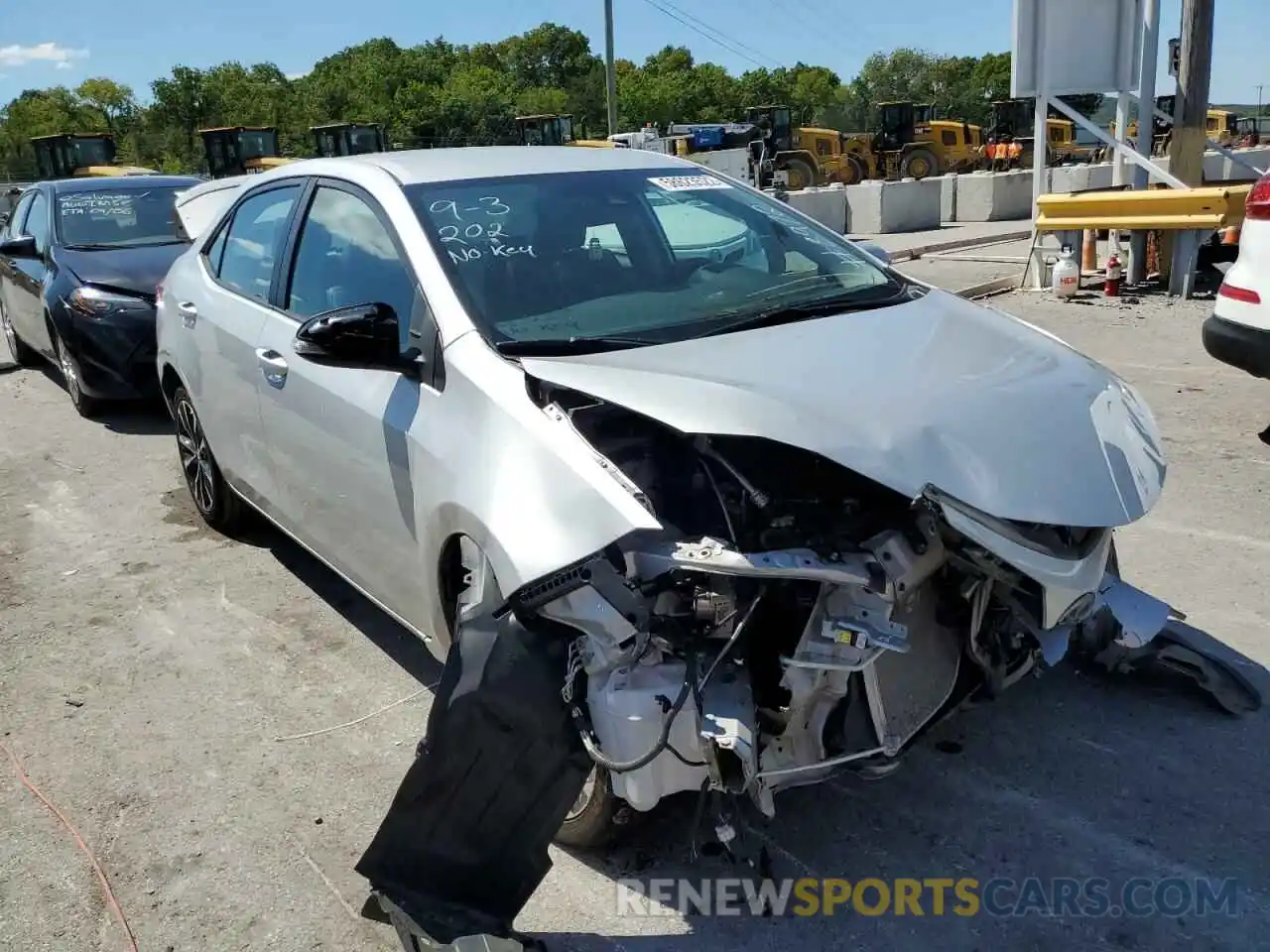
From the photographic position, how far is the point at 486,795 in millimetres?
2516

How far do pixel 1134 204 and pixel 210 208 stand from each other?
7.92 meters

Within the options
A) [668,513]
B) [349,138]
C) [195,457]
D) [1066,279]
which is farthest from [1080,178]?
[668,513]

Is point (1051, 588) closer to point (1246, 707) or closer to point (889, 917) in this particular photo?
point (889, 917)

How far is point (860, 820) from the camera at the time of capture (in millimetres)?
3035

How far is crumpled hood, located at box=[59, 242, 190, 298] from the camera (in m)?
7.61

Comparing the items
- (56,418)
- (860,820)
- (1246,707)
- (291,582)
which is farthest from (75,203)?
(1246,707)

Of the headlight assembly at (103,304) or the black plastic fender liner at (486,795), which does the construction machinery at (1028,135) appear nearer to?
the headlight assembly at (103,304)

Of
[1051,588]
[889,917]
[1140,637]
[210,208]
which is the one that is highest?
[210,208]

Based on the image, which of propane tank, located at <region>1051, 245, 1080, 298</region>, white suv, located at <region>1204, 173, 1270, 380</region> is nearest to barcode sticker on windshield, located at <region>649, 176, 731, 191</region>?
white suv, located at <region>1204, 173, 1270, 380</region>

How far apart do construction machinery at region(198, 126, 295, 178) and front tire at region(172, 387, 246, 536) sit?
22.2 meters

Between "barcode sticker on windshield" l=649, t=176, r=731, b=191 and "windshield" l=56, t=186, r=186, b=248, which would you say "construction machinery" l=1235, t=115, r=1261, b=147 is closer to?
"windshield" l=56, t=186, r=186, b=248

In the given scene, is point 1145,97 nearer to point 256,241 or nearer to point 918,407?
point 256,241

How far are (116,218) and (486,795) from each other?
7.66 metres

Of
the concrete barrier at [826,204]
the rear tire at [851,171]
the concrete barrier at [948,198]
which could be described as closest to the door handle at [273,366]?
the concrete barrier at [826,204]
